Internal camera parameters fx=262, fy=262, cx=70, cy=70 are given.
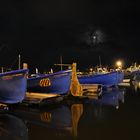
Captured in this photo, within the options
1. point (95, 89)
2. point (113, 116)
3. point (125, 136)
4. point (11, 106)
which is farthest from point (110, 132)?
point (95, 89)

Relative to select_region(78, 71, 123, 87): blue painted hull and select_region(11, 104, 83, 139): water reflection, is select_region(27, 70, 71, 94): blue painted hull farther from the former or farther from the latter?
select_region(78, 71, 123, 87): blue painted hull

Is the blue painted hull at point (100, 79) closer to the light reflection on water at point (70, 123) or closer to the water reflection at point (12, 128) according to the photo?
the light reflection on water at point (70, 123)

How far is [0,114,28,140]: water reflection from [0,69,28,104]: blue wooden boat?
189cm

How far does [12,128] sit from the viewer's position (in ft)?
31.7

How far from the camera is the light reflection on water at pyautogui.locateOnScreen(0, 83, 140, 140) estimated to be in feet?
29.0

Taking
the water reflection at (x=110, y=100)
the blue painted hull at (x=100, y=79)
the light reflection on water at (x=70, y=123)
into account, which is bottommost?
the light reflection on water at (x=70, y=123)

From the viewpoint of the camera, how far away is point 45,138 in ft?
27.5

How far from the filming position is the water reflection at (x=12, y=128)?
857cm

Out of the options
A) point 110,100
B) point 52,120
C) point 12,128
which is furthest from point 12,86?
point 110,100

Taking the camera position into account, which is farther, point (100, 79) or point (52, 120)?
point (100, 79)

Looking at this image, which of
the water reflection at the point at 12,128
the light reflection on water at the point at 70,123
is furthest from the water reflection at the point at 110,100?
the water reflection at the point at 12,128

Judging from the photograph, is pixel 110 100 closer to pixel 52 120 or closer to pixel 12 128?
pixel 52 120

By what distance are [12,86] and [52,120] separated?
3.59 meters

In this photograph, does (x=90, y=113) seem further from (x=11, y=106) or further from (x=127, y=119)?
(x=11, y=106)
